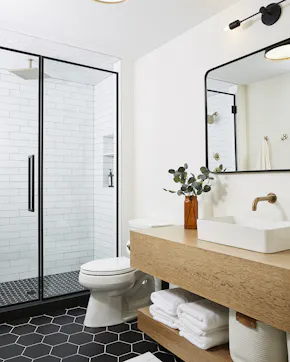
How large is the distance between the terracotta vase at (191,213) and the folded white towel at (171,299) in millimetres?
476

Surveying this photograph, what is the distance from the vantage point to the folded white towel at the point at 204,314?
185 cm

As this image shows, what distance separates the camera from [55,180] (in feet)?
10.0

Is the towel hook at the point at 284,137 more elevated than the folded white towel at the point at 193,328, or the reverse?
the towel hook at the point at 284,137

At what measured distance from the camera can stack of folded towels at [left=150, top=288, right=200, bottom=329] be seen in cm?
212

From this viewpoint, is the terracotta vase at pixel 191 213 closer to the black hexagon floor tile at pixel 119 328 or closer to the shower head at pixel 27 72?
the black hexagon floor tile at pixel 119 328

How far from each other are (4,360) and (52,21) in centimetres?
251

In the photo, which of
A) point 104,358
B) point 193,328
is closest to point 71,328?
point 104,358

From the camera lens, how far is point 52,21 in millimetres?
2625

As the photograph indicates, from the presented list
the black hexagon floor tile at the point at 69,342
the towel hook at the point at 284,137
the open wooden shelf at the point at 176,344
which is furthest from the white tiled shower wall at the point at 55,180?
the towel hook at the point at 284,137

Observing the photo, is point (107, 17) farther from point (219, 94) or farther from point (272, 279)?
point (272, 279)

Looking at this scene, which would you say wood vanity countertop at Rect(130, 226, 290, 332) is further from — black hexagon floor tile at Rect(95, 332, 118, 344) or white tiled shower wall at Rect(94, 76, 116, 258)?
white tiled shower wall at Rect(94, 76, 116, 258)

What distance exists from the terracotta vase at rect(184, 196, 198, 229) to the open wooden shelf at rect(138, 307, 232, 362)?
0.71 metres

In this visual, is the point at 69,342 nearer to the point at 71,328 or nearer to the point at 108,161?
the point at 71,328

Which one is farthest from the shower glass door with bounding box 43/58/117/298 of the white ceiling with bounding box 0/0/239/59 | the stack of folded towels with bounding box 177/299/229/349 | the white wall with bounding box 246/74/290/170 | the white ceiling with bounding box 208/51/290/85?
the white wall with bounding box 246/74/290/170
